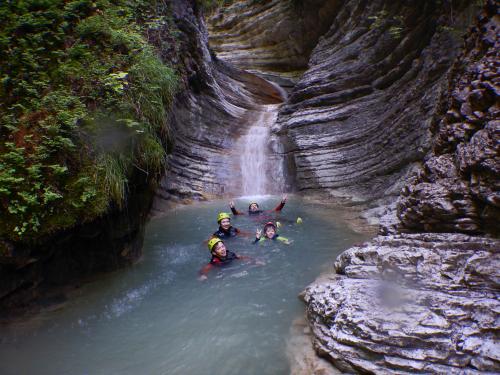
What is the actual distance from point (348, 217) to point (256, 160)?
5.86 metres

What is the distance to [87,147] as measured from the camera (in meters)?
4.44

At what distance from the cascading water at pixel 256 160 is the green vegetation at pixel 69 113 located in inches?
311

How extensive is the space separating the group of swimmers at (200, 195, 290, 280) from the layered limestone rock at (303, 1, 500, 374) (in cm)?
218

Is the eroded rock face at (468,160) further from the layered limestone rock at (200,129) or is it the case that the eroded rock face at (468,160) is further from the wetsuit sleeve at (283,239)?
the layered limestone rock at (200,129)

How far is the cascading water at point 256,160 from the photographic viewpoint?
13.5 m

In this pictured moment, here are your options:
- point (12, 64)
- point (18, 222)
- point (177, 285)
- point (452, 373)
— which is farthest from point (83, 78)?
point (452, 373)

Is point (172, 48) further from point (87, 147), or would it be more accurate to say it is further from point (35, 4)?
point (87, 147)

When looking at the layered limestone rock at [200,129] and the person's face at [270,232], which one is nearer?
the person's face at [270,232]

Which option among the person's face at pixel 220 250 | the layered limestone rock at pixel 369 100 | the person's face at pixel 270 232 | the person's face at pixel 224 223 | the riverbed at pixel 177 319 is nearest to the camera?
the riverbed at pixel 177 319

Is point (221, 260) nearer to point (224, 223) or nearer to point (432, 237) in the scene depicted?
point (224, 223)

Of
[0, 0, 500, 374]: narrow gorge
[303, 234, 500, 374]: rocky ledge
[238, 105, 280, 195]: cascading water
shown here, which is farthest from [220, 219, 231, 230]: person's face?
[238, 105, 280, 195]: cascading water

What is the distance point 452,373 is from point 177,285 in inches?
167

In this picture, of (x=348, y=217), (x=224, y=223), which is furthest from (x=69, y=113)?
(x=348, y=217)

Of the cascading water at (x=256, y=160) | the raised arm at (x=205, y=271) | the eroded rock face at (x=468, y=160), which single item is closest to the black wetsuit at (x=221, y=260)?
the raised arm at (x=205, y=271)
